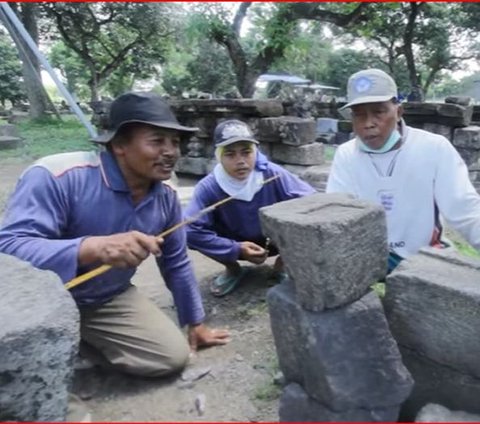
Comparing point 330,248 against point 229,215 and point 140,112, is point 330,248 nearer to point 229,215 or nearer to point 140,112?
point 140,112

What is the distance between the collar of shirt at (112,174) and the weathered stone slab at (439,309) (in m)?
1.30

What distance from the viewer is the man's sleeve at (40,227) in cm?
209

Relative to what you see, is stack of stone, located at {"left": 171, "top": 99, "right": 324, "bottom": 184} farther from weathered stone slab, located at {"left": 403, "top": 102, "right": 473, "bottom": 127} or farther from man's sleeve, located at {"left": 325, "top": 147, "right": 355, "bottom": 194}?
man's sleeve, located at {"left": 325, "top": 147, "right": 355, "bottom": 194}

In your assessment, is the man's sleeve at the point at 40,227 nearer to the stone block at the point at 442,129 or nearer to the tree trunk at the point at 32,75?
the stone block at the point at 442,129

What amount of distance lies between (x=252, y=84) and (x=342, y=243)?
1454 cm

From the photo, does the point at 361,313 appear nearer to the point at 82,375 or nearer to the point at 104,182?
the point at 104,182

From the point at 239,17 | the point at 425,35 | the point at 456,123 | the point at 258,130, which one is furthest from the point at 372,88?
the point at 425,35

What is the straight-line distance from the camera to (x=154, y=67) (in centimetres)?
2634

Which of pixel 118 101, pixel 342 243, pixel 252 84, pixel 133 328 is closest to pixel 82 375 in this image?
pixel 133 328

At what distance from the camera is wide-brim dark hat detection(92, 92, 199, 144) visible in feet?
7.51

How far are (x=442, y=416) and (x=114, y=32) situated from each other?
76.2 feet

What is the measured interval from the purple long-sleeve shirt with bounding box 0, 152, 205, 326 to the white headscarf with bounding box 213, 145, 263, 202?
78 centimetres

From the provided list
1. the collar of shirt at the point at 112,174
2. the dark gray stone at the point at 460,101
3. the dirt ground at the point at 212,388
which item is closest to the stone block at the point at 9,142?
the dark gray stone at the point at 460,101

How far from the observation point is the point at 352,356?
1801mm
